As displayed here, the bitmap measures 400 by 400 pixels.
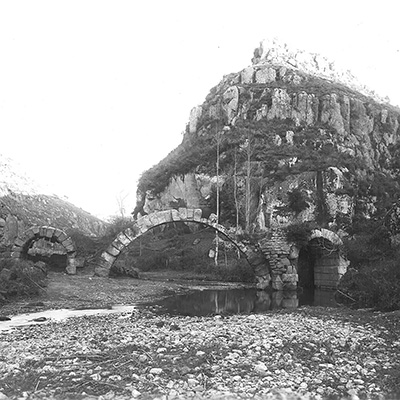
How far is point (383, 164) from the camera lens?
66.2m

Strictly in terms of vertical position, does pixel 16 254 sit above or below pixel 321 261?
below

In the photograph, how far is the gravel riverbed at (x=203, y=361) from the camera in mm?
5336

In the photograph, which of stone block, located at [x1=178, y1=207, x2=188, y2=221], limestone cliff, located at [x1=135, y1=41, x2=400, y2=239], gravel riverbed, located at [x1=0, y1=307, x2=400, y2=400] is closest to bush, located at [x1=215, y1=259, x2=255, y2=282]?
stone block, located at [x1=178, y1=207, x2=188, y2=221]

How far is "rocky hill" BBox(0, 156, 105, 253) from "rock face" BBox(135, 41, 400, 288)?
1529cm

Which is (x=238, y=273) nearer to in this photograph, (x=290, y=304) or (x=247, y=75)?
(x=290, y=304)

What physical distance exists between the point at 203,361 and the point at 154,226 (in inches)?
742

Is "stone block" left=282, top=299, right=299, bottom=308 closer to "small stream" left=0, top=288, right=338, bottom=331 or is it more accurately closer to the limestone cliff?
"small stream" left=0, top=288, right=338, bottom=331

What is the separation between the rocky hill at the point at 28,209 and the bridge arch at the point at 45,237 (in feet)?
7.30

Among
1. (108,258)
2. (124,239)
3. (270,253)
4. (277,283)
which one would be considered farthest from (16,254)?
(277,283)

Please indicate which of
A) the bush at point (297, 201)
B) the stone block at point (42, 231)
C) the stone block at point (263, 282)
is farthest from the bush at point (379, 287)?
the bush at point (297, 201)

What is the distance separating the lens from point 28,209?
39281mm

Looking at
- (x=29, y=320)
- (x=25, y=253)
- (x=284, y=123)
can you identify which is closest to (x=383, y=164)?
(x=284, y=123)

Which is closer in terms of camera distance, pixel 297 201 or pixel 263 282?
pixel 263 282

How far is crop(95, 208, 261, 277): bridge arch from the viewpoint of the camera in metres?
24.8
